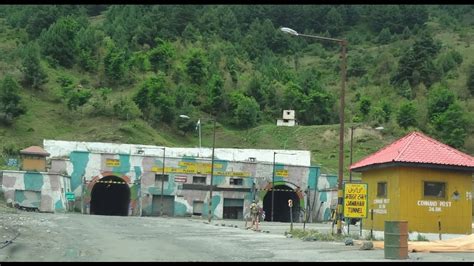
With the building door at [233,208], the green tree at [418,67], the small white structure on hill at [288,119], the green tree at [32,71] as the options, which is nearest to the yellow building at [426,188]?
the building door at [233,208]

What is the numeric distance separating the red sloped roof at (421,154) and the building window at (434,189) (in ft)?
3.18

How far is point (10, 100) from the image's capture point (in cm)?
8856

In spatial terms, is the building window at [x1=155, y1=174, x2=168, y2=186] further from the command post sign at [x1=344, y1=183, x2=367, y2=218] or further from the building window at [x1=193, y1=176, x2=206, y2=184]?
the command post sign at [x1=344, y1=183, x2=367, y2=218]

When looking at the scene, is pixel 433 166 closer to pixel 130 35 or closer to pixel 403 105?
pixel 403 105

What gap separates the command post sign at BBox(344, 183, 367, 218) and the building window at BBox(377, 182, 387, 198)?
9.05 feet

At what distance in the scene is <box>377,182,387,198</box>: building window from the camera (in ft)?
91.8

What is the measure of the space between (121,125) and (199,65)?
31.0 metres

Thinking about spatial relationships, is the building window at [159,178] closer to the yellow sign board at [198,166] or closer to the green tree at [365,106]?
the yellow sign board at [198,166]

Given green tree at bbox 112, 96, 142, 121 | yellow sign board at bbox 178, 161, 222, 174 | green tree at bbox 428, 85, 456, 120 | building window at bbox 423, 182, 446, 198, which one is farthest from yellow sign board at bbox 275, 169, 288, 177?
green tree at bbox 428, 85, 456, 120

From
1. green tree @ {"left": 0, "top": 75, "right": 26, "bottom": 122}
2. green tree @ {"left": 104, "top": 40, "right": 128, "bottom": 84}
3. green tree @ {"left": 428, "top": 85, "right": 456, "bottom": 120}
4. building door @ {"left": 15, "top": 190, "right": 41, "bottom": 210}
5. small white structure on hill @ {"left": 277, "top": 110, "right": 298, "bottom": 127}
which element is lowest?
building door @ {"left": 15, "top": 190, "right": 41, "bottom": 210}

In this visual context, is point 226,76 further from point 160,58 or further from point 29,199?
point 29,199

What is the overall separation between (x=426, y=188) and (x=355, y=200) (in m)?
3.52

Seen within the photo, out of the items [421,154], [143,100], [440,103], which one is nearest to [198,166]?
[421,154]

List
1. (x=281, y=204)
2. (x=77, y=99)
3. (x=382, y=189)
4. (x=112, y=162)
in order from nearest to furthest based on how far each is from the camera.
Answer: (x=382, y=189) < (x=112, y=162) < (x=281, y=204) < (x=77, y=99)
